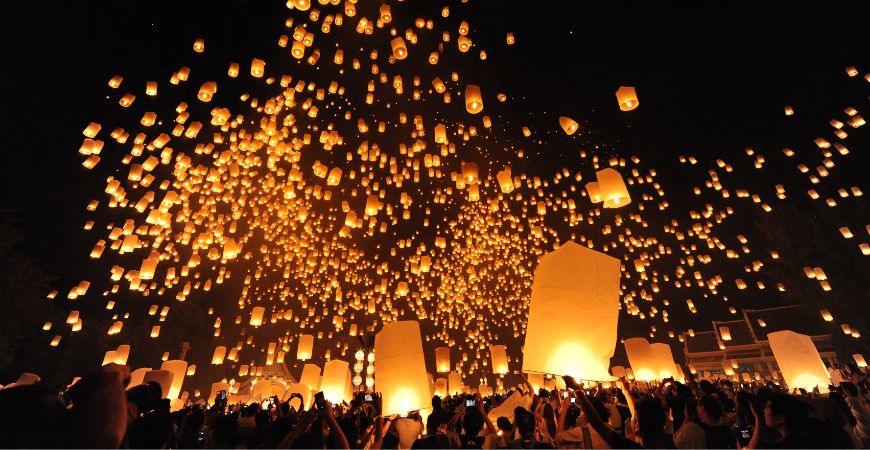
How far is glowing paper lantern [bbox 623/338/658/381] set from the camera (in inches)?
399

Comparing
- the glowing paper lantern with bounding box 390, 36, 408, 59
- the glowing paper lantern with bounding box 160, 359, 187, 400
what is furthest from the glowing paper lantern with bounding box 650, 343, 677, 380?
the glowing paper lantern with bounding box 160, 359, 187, 400

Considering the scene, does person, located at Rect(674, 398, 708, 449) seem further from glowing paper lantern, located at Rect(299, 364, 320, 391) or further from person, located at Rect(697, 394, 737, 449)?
glowing paper lantern, located at Rect(299, 364, 320, 391)

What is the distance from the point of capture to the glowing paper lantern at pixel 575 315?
3395 millimetres

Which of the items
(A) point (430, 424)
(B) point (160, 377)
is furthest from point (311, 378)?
(A) point (430, 424)

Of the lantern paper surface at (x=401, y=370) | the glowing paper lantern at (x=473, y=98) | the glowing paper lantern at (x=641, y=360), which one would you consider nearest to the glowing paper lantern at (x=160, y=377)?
the lantern paper surface at (x=401, y=370)

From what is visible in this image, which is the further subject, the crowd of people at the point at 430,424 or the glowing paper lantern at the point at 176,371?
the glowing paper lantern at the point at 176,371

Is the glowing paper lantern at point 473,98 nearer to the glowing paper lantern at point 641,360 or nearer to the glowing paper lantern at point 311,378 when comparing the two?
the glowing paper lantern at point 641,360

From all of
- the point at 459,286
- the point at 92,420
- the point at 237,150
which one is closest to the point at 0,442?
the point at 92,420

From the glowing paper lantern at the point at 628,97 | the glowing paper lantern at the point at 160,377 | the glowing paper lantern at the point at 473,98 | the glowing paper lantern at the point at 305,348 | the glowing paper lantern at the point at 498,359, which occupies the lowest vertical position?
the glowing paper lantern at the point at 160,377

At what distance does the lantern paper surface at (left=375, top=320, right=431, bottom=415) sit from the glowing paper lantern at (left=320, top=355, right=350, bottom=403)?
7.31 metres

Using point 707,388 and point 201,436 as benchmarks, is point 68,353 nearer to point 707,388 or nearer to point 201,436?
point 201,436

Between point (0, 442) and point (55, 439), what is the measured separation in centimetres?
35

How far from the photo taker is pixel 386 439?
12.7 ft

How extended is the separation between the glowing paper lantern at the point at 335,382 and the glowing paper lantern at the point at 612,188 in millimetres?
9346
